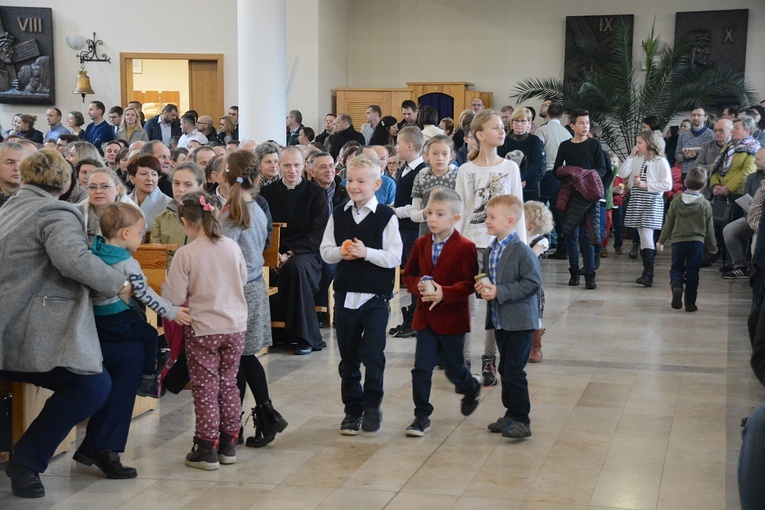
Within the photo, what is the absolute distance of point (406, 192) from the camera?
773 cm

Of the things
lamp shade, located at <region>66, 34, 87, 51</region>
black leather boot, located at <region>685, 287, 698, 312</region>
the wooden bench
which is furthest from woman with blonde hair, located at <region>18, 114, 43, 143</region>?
the wooden bench

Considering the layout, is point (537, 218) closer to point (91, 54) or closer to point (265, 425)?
point (265, 425)

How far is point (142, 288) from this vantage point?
4.21 meters

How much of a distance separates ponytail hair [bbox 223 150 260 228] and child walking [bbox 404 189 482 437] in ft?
2.91

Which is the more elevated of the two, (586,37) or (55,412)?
(586,37)

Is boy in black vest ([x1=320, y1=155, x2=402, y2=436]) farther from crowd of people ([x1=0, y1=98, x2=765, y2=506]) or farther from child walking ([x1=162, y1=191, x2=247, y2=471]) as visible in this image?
child walking ([x1=162, y1=191, x2=247, y2=471])

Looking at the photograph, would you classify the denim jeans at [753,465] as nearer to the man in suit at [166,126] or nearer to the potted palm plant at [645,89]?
the man in suit at [166,126]

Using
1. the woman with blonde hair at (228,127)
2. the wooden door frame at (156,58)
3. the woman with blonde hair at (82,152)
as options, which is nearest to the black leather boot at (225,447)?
the woman with blonde hair at (82,152)

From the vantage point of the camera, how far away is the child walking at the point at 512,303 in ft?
15.9

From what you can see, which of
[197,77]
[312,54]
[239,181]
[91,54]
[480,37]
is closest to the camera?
[239,181]

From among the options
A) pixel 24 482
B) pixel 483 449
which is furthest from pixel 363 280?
pixel 24 482

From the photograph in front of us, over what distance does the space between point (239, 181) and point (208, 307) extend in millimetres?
700

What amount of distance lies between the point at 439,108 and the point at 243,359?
14.0 meters

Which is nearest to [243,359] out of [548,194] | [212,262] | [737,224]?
[212,262]
